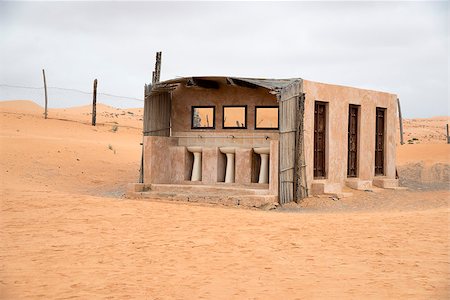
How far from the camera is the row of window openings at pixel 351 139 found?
61.2 ft

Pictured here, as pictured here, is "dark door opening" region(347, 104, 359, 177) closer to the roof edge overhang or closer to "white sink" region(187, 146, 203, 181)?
the roof edge overhang

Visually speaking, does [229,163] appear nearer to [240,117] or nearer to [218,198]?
[240,117]

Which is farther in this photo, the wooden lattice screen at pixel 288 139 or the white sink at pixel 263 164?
the white sink at pixel 263 164

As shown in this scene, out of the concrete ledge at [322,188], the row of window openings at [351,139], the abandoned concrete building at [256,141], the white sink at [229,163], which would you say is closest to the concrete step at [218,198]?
the abandoned concrete building at [256,141]

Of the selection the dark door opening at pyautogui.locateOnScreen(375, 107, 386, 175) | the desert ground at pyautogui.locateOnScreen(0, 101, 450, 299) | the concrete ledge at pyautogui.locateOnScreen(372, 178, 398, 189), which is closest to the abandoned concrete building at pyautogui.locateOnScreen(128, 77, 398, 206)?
the concrete ledge at pyautogui.locateOnScreen(372, 178, 398, 189)

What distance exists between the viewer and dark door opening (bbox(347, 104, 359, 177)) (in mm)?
20047

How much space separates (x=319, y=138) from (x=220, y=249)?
357 inches

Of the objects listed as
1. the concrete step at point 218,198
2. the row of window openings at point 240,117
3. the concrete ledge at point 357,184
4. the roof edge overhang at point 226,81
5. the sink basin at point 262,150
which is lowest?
the concrete step at point 218,198

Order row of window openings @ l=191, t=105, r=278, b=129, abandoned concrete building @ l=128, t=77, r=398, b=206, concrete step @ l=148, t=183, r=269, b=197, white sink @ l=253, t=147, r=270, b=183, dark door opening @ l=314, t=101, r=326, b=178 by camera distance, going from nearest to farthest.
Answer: concrete step @ l=148, t=183, r=269, b=197 < abandoned concrete building @ l=128, t=77, r=398, b=206 < white sink @ l=253, t=147, r=270, b=183 < dark door opening @ l=314, t=101, r=326, b=178 < row of window openings @ l=191, t=105, r=278, b=129

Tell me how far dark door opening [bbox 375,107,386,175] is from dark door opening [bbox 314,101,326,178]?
11.6ft

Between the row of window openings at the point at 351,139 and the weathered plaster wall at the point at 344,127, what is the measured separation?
0.53ft

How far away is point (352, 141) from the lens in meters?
20.2

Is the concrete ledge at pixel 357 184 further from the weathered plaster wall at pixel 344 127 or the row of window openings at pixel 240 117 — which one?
the row of window openings at pixel 240 117

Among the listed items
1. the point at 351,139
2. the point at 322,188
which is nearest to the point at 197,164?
the point at 322,188
